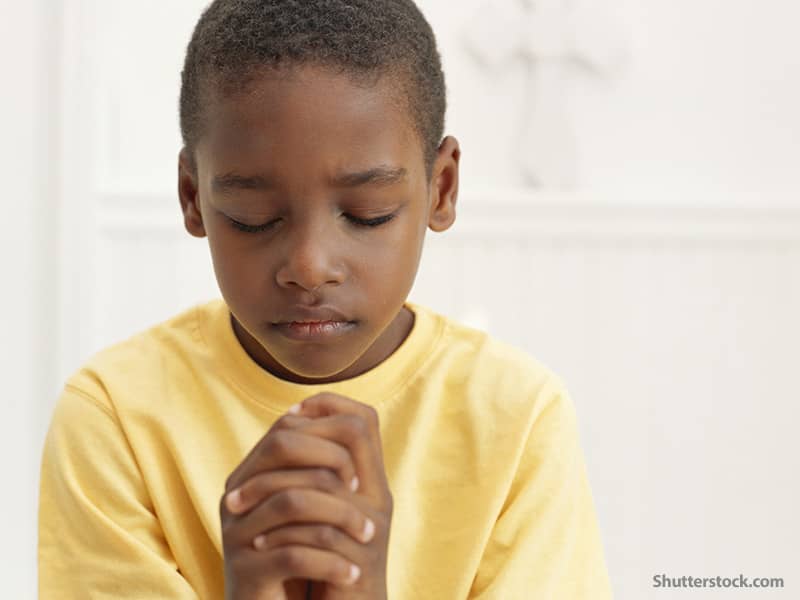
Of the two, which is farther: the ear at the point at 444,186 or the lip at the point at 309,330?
the ear at the point at 444,186

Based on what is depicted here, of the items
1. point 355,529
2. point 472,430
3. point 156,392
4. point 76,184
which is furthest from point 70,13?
point 355,529

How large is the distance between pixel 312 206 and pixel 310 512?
209 mm

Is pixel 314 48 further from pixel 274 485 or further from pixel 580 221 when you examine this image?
pixel 580 221

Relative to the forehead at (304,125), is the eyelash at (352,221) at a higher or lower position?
lower

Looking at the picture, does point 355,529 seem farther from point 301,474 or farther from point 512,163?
point 512,163

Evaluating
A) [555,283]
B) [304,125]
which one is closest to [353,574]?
[304,125]

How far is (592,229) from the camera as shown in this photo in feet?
6.21

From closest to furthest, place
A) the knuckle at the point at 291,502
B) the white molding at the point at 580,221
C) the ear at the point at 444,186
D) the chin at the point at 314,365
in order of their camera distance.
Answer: the knuckle at the point at 291,502 → the chin at the point at 314,365 → the ear at the point at 444,186 → the white molding at the point at 580,221

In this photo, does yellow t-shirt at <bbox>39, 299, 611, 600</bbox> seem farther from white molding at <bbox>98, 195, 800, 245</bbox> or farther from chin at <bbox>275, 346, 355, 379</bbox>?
white molding at <bbox>98, 195, 800, 245</bbox>

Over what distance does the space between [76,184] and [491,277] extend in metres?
0.67

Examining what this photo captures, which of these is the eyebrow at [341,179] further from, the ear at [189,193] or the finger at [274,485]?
the finger at [274,485]

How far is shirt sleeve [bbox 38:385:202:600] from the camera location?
89 centimetres

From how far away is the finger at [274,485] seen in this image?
771mm

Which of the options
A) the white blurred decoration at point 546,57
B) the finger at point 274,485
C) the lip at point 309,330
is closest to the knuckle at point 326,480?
the finger at point 274,485
